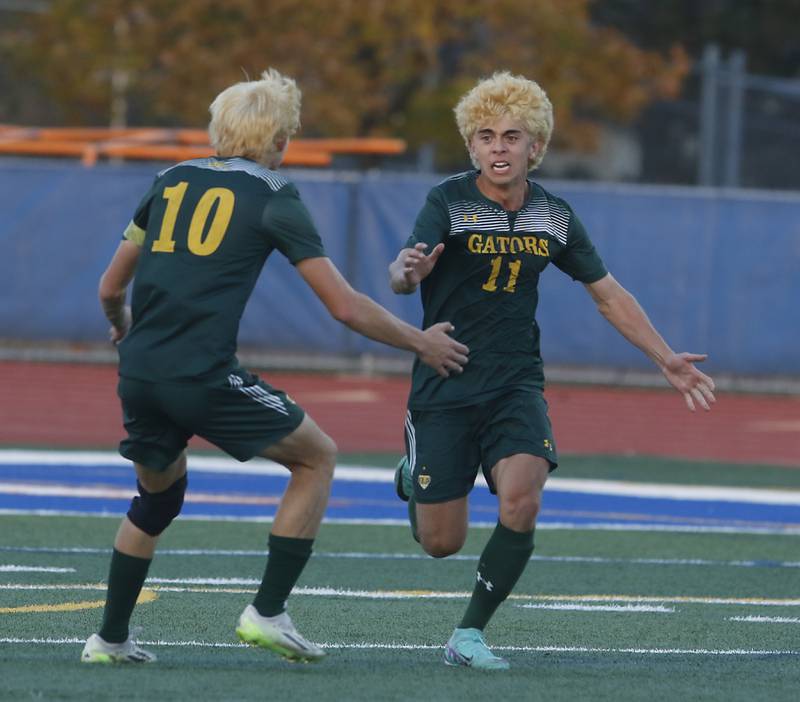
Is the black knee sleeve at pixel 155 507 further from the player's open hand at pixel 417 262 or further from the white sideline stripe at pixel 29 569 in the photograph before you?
the white sideline stripe at pixel 29 569

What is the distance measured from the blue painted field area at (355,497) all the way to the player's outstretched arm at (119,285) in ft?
15.5

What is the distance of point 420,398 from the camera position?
21.5 ft

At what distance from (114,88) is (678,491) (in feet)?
56.4

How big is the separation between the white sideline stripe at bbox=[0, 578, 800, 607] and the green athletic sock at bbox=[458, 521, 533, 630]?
157cm

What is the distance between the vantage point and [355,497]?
1196 centimetres

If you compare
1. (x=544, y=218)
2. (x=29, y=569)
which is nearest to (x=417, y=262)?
(x=544, y=218)

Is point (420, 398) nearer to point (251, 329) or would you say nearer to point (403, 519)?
point (403, 519)

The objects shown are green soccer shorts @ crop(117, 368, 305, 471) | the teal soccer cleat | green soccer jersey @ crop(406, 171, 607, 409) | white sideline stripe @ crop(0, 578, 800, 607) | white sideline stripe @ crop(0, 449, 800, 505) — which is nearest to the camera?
green soccer shorts @ crop(117, 368, 305, 471)

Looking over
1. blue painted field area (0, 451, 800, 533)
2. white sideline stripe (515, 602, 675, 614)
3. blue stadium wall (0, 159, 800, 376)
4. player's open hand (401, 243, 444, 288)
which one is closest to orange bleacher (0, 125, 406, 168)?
blue stadium wall (0, 159, 800, 376)

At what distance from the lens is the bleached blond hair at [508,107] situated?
6.48 m

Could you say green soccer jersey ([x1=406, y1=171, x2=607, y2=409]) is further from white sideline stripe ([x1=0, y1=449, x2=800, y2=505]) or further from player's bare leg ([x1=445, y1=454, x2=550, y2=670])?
white sideline stripe ([x1=0, y1=449, x2=800, y2=505])

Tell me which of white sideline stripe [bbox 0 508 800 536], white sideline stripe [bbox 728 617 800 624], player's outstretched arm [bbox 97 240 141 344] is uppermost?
player's outstretched arm [bbox 97 240 141 344]

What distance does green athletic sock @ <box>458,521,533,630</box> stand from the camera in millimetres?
6219

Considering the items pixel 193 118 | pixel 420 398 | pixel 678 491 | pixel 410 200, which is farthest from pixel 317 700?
pixel 193 118
